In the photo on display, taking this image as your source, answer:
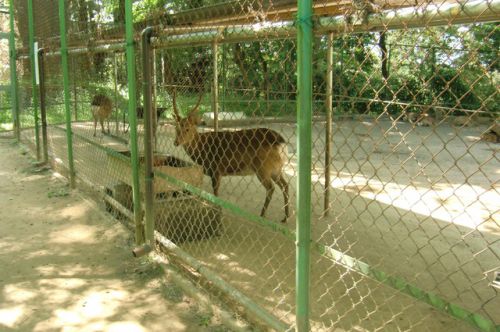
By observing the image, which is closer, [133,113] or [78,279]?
[78,279]

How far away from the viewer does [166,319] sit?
3.02 metres

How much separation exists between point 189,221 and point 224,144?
132 centimetres

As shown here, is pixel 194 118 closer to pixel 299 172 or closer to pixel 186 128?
pixel 186 128

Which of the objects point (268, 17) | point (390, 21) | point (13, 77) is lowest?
point (390, 21)

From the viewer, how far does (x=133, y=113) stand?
3881mm

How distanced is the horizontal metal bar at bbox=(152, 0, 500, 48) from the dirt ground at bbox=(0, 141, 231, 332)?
169 cm

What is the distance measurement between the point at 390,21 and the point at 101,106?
7020mm

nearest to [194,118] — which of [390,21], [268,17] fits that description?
[268,17]

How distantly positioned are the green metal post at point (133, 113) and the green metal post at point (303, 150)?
2.07 metres


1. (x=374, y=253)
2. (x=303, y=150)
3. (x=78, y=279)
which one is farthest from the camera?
(x=374, y=253)

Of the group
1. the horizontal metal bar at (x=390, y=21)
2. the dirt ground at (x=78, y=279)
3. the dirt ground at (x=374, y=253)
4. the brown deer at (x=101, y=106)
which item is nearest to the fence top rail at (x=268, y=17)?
the horizontal metal bar at (x=390, y=21)

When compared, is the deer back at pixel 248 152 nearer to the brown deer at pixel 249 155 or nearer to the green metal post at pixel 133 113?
the brown deer at pixel 249 155

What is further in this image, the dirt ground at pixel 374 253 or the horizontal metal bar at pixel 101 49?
the horizontal metal bar at pixel 101 49

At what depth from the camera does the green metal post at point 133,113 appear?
146 inches
